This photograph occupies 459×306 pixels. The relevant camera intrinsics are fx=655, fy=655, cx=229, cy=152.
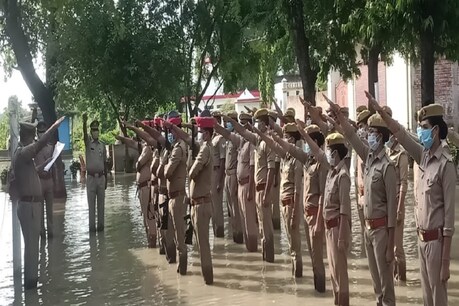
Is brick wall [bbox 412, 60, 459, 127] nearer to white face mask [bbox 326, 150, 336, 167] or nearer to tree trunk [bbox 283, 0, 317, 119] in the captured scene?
tree trunk [bbox 283, 0, 317, 119]

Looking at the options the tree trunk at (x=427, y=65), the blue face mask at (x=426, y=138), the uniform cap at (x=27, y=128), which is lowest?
the blue face mask at (x=426, y=138)

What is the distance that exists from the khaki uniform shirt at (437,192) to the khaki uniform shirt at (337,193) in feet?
3.51

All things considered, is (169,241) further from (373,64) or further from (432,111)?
(373,64)

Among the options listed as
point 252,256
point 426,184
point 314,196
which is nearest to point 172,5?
point 252,256

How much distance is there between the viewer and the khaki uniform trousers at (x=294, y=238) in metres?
7.51

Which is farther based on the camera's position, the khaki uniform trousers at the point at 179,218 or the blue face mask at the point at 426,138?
the khaki uniform trousers at the point at 179,218

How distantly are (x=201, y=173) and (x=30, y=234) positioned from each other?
232 cm

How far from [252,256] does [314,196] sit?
260 cm

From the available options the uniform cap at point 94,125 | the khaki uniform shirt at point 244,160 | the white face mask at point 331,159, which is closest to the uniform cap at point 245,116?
the khaki uniform shirt at point 244,160

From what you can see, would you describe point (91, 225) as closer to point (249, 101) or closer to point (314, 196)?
point (314, 196)

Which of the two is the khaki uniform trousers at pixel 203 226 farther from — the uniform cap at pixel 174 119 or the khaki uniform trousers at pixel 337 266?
the khaki uniform trousers at pixel 337 266

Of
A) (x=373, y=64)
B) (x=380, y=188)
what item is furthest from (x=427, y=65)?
(x=380, y=188)

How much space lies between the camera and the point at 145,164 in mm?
10414

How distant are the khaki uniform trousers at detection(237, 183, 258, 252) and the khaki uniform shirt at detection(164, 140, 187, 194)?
1346 millimetres
